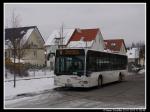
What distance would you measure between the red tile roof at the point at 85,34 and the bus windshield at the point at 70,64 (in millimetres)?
52917

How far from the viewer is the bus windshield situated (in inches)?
808

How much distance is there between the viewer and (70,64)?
20734 millimetres

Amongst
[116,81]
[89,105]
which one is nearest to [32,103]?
[89,105]

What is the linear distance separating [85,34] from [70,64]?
2258 inches

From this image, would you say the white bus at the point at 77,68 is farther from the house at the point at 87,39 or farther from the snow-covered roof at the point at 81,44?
the house at the point at 87,39

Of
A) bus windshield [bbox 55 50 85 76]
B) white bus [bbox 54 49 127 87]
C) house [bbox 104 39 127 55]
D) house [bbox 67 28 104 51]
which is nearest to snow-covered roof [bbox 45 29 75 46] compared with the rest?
house [bbox 67 28 104 51]

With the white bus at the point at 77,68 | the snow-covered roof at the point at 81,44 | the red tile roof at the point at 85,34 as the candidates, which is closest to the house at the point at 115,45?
the red tile roof at the point at 85,34

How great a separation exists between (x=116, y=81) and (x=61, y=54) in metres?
10.6

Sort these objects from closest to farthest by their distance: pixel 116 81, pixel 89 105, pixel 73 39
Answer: pixel 89 105 → pixel 116 81 → pixel 73 39

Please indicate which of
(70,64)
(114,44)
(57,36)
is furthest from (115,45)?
(70,64)

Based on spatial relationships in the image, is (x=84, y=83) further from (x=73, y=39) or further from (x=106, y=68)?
(x=73, y=39)

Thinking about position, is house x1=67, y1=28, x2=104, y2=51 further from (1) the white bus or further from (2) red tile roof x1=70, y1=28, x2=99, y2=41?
(1) the white bus

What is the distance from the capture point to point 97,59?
2259 cm

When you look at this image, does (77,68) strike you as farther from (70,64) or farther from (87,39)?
(87,39)
